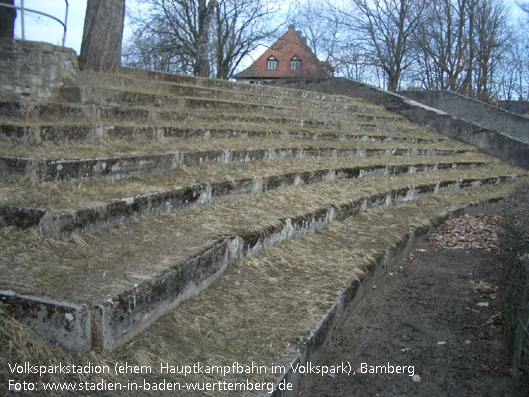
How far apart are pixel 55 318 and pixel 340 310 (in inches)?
73.2

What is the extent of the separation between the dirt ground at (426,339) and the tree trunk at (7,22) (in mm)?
4671

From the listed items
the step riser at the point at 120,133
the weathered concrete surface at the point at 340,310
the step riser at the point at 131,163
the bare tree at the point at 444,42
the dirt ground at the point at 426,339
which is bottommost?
the dirt ground at the point at 426,339

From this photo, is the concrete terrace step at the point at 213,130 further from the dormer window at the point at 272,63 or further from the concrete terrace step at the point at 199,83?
the dormer window at the point at 272,63

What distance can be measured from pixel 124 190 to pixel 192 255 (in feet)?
3.25

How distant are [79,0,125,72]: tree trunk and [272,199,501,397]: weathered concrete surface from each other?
564 cm

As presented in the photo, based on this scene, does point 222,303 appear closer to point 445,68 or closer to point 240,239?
point 240,239

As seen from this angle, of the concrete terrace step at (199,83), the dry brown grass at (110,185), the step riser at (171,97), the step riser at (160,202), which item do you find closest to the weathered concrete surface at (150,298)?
the step riser at (160,202)

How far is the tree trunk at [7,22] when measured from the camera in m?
4.80

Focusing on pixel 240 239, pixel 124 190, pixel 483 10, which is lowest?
pixel 240 239

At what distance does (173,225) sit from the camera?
3.16 m

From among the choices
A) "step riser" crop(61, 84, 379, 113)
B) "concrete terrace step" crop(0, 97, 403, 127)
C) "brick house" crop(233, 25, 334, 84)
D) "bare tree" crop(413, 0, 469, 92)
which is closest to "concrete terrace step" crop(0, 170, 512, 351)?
"concrete terrace step" crop(0, 97, 403, 127)

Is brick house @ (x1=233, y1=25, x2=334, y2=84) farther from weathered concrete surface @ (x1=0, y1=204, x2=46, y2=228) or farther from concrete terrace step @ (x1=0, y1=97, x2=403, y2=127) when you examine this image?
weathered concrete surface @ (x1=0, y1=204, x2=46, y2=228)

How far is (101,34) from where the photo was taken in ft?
23.9

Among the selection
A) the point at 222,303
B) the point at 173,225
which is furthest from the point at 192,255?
the point at 173,225
